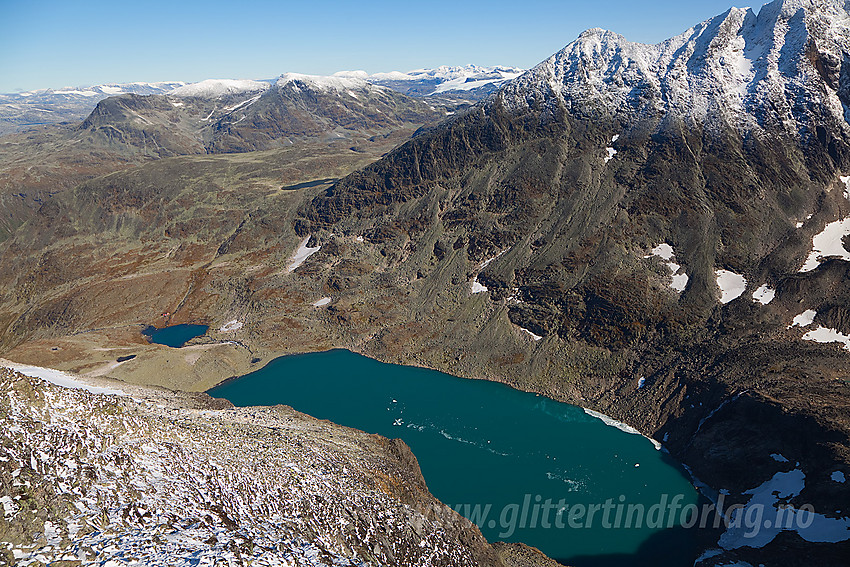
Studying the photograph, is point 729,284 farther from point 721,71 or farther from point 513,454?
point 721,71

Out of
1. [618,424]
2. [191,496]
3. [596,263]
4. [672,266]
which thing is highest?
[672,266]

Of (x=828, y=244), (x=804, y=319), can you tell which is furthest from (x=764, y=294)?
(x=828, y=244)

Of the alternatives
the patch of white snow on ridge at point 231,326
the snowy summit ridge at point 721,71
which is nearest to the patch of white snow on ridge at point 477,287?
the patch of white snow on ridge at point 231,326

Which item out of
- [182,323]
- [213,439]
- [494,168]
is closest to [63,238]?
[182,323]

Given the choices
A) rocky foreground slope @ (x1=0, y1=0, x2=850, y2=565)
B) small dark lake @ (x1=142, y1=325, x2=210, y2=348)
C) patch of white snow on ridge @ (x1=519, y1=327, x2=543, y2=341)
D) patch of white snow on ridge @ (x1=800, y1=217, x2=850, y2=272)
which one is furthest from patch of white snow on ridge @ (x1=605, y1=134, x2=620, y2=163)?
small dark lake @ (x1=142, y1=325, x2=210, y2=348)

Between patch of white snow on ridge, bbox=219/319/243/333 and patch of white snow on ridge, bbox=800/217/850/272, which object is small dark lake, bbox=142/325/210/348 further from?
patch of white snow on ridge, bbox=800/217/850/272
